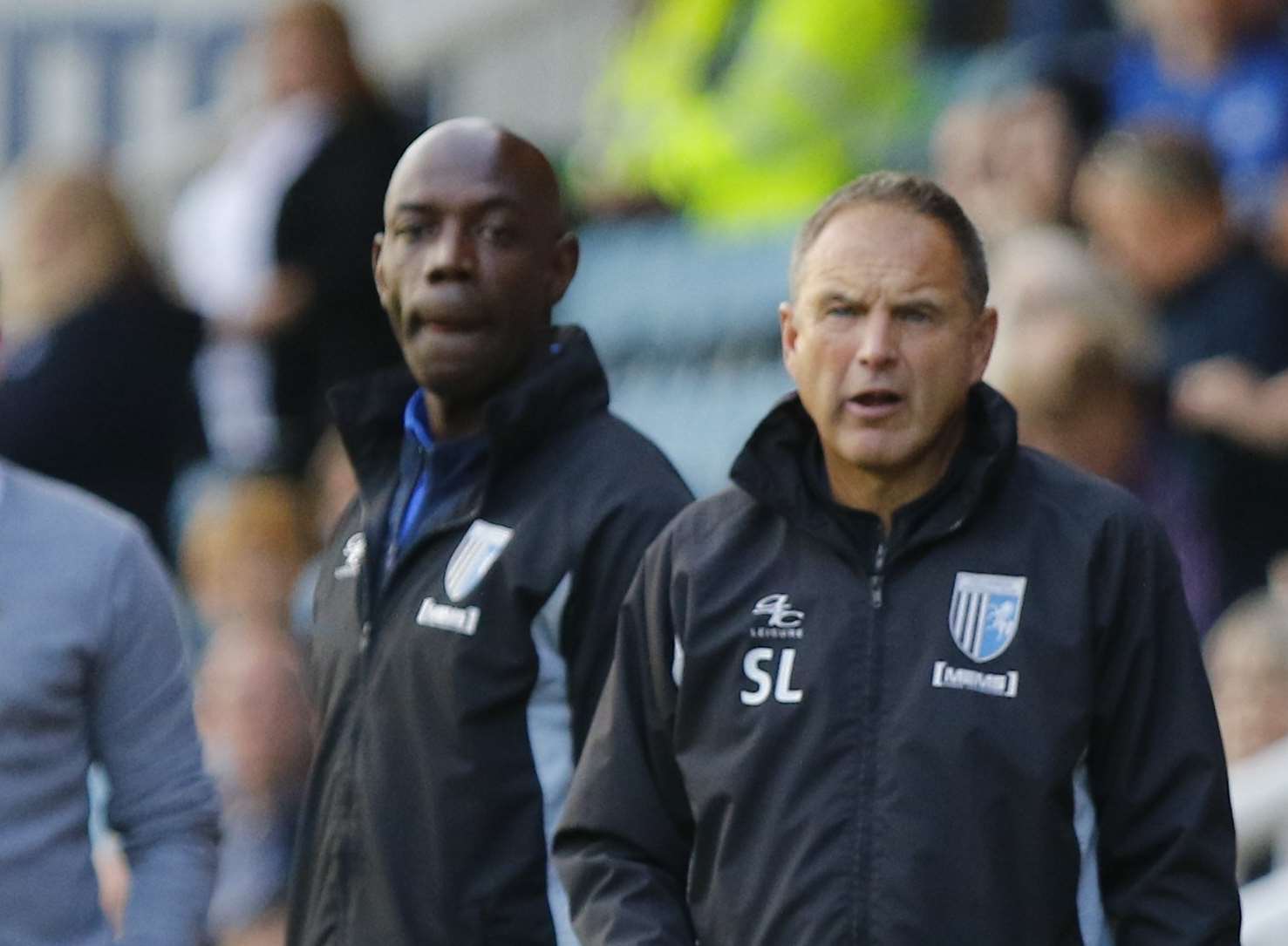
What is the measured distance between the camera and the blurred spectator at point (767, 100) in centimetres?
848

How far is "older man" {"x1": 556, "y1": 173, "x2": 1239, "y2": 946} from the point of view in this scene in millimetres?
3418

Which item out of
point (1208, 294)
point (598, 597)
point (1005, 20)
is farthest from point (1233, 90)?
point (598, 597)

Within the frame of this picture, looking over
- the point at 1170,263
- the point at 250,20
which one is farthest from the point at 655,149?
the point at 250,20

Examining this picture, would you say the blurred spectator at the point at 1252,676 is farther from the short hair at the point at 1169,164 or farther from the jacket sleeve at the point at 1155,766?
the jacket sleeve at the point at 1155,766

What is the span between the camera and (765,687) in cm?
357

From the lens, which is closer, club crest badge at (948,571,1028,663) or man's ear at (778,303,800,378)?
club crest badge at (948,571,1028,663)

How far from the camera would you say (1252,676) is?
20.0ft

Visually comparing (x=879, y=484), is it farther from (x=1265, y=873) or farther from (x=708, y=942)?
(x=1265, y=873)

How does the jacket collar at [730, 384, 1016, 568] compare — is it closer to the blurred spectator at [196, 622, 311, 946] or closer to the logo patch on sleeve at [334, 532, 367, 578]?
the logo patch on sleeve at [334, 532, 367, 578]

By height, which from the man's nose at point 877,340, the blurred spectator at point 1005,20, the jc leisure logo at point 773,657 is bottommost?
the jc leisure logo at point 773,657

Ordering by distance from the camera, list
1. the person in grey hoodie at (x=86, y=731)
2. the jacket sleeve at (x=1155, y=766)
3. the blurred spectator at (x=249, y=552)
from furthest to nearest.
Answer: the blurred spectator at (x=249, y=552), the person in grey hoodie at (x=86, y=731), the jacket sleeve at (x=1155, y=766)

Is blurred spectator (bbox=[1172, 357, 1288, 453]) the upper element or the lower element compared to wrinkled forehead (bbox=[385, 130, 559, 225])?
lower

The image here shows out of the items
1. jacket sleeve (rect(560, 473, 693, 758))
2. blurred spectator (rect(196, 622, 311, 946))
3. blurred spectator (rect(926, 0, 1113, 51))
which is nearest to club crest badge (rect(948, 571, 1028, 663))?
jacket sleeve (rect(560, 473, 693, 758))

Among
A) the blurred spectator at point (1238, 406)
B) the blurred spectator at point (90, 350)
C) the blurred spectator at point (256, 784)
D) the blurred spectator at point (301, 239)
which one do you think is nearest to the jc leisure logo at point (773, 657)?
the blurred spectator at point (1238, 406)
